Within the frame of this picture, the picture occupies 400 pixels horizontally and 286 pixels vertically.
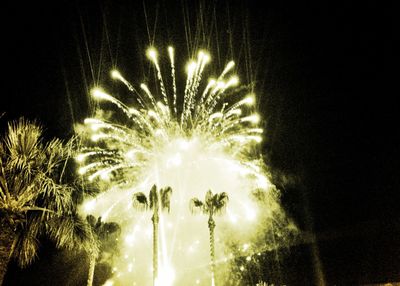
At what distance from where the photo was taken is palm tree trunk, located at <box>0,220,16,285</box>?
7.35 metres

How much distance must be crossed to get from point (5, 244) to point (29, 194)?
110 centimetres

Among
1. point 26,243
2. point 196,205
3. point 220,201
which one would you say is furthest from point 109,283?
point 26,243

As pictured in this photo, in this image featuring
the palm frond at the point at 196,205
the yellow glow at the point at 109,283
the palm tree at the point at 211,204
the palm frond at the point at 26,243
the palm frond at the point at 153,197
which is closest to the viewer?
the palm frond at the point at 26,243

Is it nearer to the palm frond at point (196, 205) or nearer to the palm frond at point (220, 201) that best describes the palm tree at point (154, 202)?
the palm frond at point (196, 205)

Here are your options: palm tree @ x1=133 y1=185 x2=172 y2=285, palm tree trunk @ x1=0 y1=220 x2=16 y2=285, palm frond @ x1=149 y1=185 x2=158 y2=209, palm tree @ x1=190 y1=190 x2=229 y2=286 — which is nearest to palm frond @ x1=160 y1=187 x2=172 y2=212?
palm tree @ x1=133 y1=185 x2=172 y2=285

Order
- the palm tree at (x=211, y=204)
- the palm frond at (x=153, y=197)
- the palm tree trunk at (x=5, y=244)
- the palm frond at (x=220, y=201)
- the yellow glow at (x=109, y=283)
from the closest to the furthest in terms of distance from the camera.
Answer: the palm tree trunk at (x=5, y=244)
the palm frond at (x=153, y=197)
the palm tree at (x=211, y=204)
the palm frond at (x=220, y=201)
the yellow glow at (x=109, y=283)

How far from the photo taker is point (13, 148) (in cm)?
746

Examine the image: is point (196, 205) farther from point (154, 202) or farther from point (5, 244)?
point (5, 244)

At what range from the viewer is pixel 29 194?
7.66 m

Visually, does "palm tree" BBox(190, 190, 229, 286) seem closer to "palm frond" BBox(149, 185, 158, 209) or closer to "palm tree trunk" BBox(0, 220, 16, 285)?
"palm frond" BBox(149, 185, 158, 209)

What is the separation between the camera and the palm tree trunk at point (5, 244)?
7.35 metres

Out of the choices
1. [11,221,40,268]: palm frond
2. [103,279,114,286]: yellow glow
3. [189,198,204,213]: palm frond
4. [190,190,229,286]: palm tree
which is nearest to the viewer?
[11,221,40,268]: palm frond

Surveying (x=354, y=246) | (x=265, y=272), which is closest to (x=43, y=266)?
(x=265, y=272)

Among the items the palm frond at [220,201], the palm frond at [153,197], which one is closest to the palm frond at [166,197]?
the palm frond at [153,197]
